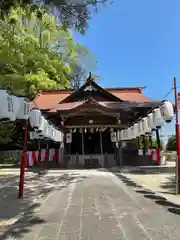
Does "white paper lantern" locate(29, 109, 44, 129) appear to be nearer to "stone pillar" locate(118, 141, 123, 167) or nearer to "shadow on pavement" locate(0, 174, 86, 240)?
"shadow on pavement" locate(0, 174, 86, 240)

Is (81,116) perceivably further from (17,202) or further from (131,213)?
(131,213)

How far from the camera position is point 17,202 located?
8562 millimetres

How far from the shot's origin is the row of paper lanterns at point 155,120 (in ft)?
39.2

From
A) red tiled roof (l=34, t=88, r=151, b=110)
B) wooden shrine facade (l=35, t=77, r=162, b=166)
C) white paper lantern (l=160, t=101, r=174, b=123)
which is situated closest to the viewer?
white paper lantern (l=160, t=101, r=174, b=123)

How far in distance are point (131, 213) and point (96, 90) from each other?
1822 centimetres

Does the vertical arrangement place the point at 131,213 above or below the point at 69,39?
below

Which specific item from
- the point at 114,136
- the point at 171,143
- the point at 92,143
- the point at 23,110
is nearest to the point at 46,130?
the point at 23,110

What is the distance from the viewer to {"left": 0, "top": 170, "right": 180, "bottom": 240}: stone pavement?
5332mm

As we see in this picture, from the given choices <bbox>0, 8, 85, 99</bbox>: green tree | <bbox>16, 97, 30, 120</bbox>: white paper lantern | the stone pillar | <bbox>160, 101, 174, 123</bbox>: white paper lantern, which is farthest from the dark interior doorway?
<bbox>16, 97, 30, 120</bbox>: white paper lantern

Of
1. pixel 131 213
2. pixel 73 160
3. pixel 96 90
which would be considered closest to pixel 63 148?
pixel 73 160

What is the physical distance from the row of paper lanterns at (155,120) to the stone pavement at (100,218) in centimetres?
350

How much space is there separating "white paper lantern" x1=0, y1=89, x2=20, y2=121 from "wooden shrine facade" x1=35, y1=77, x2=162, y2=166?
11.5 metres

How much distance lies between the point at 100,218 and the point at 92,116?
49.9 ft

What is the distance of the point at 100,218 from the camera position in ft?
21.3
